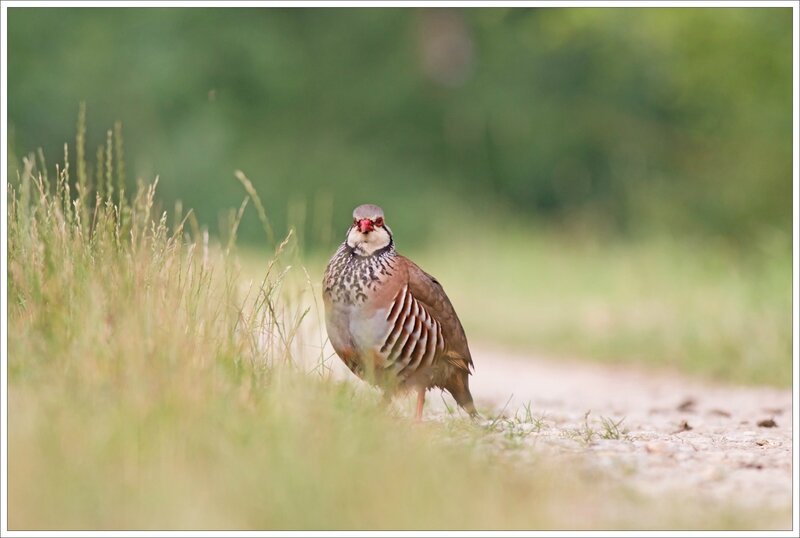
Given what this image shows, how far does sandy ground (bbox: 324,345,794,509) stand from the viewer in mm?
5316

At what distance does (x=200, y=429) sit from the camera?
511cm

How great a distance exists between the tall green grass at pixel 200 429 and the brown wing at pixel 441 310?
0.47 meters

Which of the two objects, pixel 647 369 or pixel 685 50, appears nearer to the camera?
pixel 647 369

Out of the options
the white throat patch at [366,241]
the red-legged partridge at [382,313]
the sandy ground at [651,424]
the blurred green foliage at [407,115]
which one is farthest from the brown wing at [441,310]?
the blurred green foliage at [407,115]

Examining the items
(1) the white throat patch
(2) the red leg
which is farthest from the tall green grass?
(1) the white throat patch

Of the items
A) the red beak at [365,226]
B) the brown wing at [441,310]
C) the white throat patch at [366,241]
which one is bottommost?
the brown wing at [441,310]

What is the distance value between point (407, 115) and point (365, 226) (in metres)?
20.9

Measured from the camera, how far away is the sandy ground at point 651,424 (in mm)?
5316

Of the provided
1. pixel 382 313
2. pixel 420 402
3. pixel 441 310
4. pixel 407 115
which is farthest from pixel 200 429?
pixel 407 115

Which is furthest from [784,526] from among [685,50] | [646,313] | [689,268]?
[685,50]

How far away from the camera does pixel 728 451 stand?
6.02 meters

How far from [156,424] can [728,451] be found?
109 inches

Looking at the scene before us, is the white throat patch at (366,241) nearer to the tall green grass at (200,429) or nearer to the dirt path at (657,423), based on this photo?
the tall green grass at (200,429)

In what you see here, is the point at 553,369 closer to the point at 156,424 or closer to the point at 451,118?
the point at 156,424
